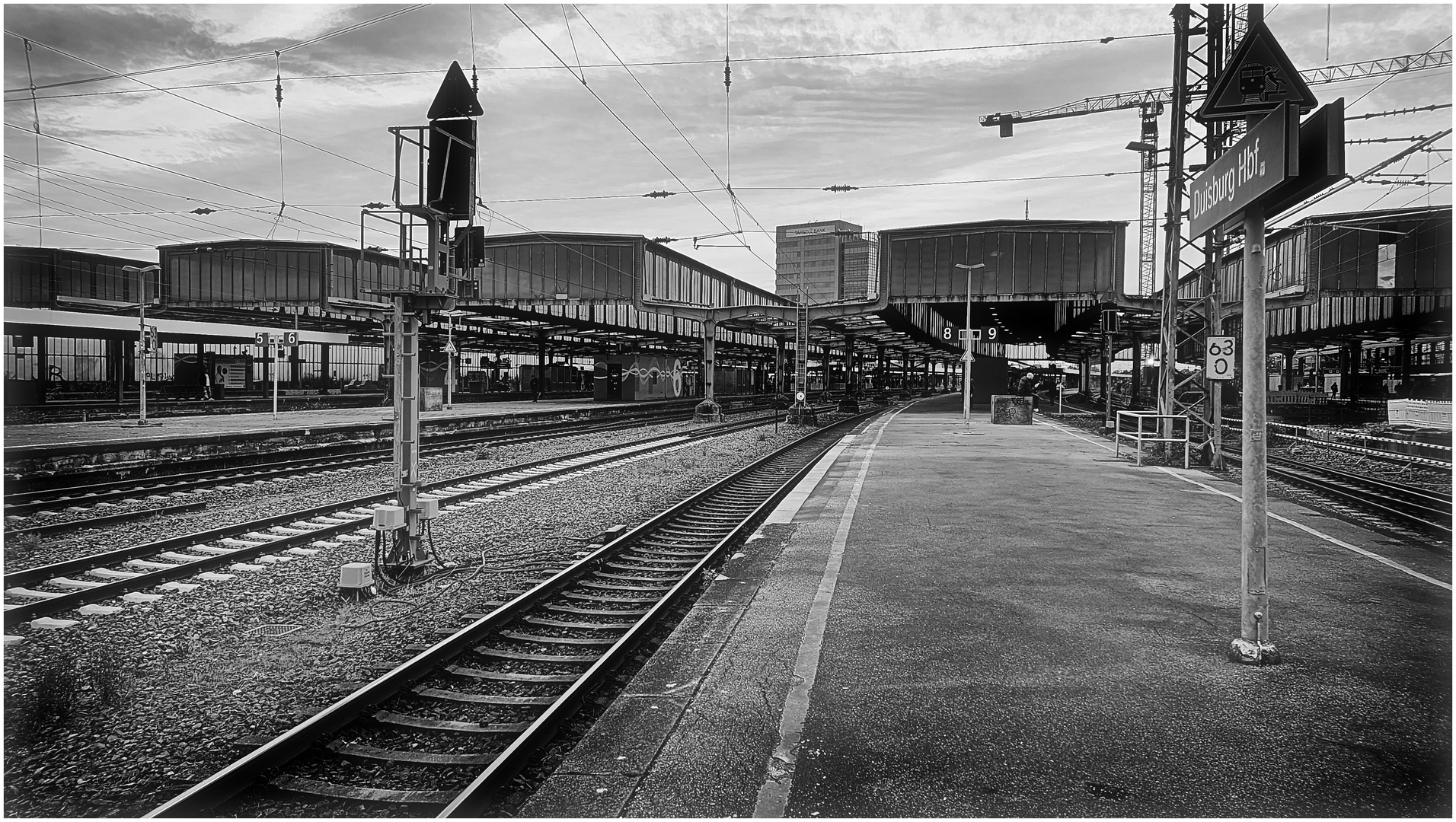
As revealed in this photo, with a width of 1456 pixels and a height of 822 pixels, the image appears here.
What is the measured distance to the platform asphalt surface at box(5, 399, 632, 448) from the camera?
64.9 feet

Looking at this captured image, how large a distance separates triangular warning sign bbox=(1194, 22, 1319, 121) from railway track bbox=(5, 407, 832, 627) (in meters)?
8.86

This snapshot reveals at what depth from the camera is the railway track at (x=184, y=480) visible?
37.3ft

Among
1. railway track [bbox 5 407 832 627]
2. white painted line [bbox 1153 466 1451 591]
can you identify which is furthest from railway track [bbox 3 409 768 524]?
white painted line [bbox 1153 466 1451 591]

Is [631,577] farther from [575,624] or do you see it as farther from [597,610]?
[575,624]

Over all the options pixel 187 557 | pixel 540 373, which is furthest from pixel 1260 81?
pixel 540 373

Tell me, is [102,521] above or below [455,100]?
below

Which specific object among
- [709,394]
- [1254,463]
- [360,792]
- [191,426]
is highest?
[1254,463]

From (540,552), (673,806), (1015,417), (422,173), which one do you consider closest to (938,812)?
(673,806)

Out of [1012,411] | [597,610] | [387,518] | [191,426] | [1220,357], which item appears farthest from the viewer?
[1012,411]

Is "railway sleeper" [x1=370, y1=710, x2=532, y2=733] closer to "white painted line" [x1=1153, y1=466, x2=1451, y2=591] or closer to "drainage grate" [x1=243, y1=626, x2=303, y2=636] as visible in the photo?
"drainage grate" [x1=243, y1=626, x2=303, y2=636]

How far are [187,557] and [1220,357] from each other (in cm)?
1519

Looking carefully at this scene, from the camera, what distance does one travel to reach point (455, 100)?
847 cm

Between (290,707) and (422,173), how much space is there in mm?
4973

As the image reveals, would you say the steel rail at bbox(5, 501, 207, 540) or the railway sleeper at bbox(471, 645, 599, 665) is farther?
the steel rail at bbox(5, 501, 207, 540)
